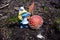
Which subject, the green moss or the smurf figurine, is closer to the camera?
the smurf figurine

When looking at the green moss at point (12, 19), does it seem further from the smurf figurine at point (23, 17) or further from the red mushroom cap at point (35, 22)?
the red mushroom cap at point (35, 22)

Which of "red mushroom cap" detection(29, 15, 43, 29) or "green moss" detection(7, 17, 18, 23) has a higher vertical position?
"red mushroom cap" detection(29, 15, 43, 29)

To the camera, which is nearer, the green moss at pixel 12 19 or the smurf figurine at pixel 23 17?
the smurf figurine at pixel 23 17

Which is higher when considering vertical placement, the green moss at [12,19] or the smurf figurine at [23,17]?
the smurf figurine at [23,17]

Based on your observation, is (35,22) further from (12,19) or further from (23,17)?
(12,19)

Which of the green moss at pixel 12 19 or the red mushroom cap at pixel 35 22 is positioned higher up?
the red mushroom cap at pixel 35 22

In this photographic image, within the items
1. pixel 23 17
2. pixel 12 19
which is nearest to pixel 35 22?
pixel 23 17

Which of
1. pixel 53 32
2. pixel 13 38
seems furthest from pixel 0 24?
pixel 53 32

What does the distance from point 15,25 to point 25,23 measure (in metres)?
0.15

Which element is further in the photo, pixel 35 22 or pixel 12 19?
pixel 12 19

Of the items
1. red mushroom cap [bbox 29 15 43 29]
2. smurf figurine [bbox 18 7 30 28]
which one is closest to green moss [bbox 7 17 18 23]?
smurf figurine [bbox 18 7 30 28]

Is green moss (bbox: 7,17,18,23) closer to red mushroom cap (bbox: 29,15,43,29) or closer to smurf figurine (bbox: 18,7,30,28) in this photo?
smurf figurine (bbox: 18,7,30,28)

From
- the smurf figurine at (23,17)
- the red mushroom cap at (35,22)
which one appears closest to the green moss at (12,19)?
the smurf figurine at (23,17)

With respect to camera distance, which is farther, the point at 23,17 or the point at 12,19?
the point at 12,19
